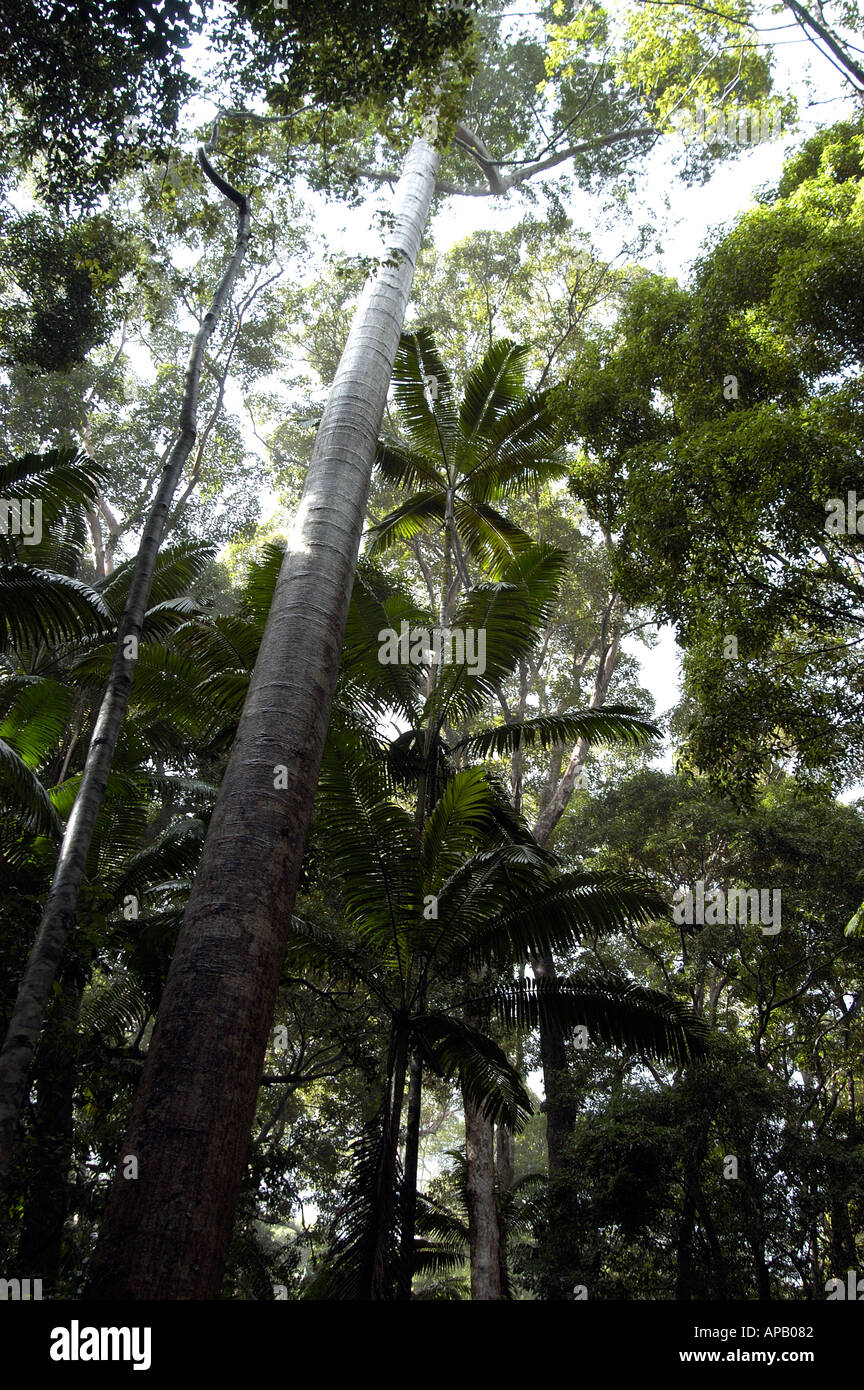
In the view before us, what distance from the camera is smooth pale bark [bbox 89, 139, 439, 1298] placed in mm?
2070

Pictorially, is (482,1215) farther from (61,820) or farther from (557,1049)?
(61,820)

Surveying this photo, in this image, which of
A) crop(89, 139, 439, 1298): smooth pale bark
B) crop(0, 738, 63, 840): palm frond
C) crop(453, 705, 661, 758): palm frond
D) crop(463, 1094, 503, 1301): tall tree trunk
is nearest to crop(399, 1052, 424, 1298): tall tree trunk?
crop(463, 1094, 503, 1301): tall tree trunk

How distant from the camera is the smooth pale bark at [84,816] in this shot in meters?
3.13

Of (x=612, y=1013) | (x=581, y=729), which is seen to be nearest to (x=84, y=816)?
(x=612, y=1013)

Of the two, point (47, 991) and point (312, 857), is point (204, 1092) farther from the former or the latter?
point (312, 857)

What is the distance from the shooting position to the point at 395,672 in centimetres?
789

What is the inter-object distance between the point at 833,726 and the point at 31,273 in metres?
10.5

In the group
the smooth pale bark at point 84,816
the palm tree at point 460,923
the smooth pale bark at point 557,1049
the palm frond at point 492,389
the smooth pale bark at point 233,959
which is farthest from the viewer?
the palm frond at point 492,389

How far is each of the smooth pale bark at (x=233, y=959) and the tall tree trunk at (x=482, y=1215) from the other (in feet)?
18.4

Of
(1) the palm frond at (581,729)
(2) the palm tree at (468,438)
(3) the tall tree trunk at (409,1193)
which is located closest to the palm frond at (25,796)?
(3) the tall tree trunk at (409,1193)

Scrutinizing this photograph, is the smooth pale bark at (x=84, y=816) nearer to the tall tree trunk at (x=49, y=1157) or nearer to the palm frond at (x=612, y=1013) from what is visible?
the tall tree trunk at (x=49, y=1157)

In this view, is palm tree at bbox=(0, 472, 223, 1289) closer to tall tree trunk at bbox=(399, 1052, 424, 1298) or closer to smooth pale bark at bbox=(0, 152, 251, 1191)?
smooth pale bark at bbox=(0, 152, 251, 1191)
